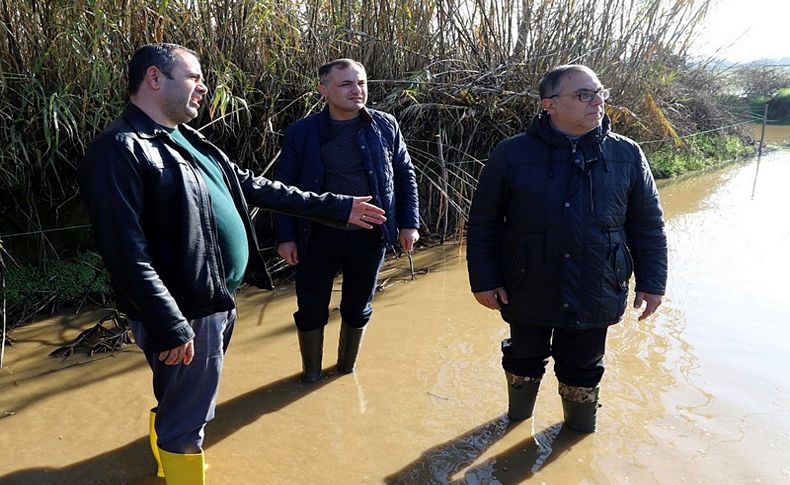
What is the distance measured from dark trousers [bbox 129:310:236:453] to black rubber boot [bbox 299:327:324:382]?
3.11 feet

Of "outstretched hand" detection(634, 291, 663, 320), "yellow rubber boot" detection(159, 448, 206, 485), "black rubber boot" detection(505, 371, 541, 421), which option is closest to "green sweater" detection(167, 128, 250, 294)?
"yellow rubber boot" detection(159, 448, 206, 485)

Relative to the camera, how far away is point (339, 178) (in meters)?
2.76

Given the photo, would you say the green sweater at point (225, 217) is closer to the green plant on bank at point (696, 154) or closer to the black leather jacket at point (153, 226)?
the black leather jacket at point (153, 226)

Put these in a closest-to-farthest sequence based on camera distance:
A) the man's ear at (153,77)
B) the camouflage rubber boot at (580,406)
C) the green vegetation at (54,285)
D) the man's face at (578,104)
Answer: the man's ear at (153,77) < the man's face at (578,104) < the camouflage rubber boot at (580,406) < the green vegetation at (54,285)

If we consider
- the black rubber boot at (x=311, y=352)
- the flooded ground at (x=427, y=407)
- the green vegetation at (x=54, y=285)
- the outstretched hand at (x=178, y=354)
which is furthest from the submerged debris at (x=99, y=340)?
the outstretched hand at (x=178, y=354)

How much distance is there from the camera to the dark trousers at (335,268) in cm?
277

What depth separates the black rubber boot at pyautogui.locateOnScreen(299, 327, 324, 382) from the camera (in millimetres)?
2904

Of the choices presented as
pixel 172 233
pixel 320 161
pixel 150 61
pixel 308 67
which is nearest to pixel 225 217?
pixel 172 233

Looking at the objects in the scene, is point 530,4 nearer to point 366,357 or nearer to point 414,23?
point 414,23

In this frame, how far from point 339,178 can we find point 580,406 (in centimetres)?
137

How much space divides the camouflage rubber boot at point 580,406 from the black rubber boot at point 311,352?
112cm

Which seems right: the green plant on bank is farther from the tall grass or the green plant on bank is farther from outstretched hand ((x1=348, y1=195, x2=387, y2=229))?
outstretched hand ((x1=348, y1=195, x2=387, y2=229))

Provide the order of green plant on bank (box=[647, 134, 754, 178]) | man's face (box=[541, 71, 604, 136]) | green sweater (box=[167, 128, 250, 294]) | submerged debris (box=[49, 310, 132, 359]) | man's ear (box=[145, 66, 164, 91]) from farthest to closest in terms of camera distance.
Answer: green plant on bank (box=[647, 134, 754, 178]), submerged debris (box=[49, 310, 132, 359]), man's face (box=[541, 71, 604, 136]), green sweater (box=[167, 128, 250, 294]), man's ear (box=[145, 66, 164, 91])

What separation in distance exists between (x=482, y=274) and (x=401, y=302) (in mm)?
1822
